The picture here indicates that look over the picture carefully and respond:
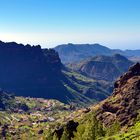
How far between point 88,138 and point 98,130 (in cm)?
1215

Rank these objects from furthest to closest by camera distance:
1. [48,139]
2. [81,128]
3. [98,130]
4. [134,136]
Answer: [48,139]
[81,128]
[98,130]
[134,136]

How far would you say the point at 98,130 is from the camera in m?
166

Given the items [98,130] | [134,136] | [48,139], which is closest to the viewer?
[134,136]

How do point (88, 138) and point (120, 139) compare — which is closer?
point (120, 139)

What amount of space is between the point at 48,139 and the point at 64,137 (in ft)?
60.7

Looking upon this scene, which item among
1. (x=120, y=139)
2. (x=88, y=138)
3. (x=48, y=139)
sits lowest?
(x=48, y=139)

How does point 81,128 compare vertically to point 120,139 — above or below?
below

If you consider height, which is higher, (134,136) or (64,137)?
(134,136)

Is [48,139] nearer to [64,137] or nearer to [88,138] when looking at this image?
[64,137]

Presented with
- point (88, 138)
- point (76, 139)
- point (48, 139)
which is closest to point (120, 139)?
point (88, 138)

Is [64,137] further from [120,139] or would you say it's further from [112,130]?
[120,139]

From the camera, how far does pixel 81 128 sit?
17750 cm

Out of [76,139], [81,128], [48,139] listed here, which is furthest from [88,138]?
[48,139]

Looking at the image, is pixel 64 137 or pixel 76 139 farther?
pixel 64 137
